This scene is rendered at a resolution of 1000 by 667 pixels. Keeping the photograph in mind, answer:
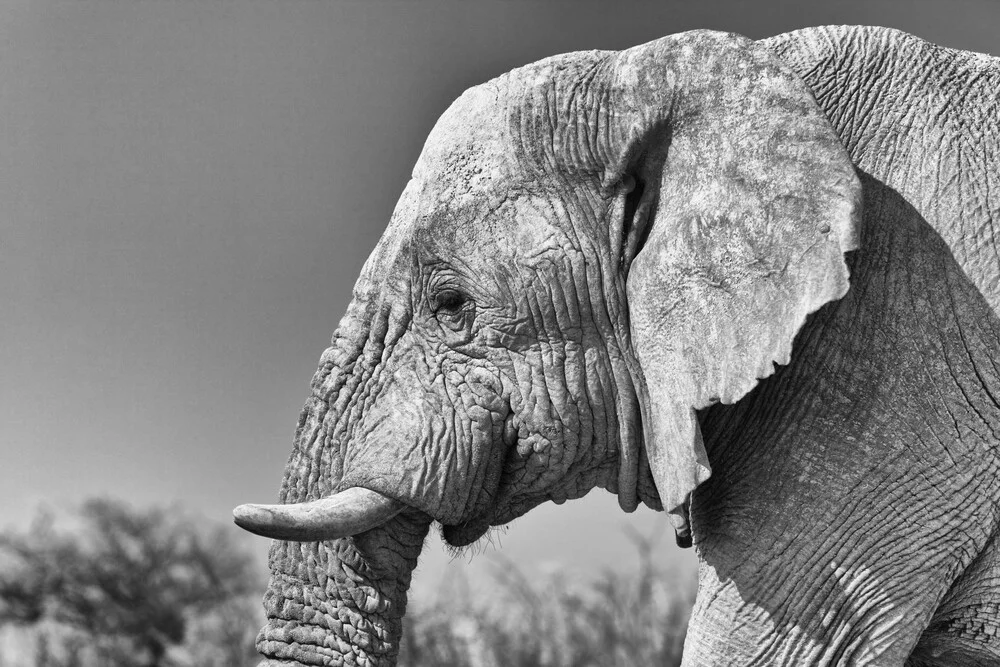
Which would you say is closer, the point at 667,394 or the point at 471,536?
the point at 667,394

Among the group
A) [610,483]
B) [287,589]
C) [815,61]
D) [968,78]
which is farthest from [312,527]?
[968,78]

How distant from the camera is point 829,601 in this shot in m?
2.90

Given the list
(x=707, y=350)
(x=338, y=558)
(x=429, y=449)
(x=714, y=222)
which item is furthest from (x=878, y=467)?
(x=338, y=558)

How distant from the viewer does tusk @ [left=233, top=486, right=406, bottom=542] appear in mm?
2961

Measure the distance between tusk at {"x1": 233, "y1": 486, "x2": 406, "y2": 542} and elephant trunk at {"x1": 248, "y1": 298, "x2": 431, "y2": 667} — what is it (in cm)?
8

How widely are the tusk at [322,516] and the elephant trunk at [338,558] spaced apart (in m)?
0.08

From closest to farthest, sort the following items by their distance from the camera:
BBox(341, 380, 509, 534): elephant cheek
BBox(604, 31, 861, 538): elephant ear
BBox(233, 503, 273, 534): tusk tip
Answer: BBox(604, 31, 861, 538): elephant ear < BBox(233, 503, 273, 534): tusk tip < BBox(341, 380, 509, 534): elephant cheek

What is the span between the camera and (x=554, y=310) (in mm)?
3109

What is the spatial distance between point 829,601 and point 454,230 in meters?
1.15

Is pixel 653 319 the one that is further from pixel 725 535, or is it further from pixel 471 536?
pixel 471 536

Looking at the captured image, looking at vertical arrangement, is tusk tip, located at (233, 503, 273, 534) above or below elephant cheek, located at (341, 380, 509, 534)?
below

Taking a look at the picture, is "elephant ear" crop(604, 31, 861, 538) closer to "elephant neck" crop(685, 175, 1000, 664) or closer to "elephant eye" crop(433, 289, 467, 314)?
"elephant neck" crop(685, 175, 1000, 664)

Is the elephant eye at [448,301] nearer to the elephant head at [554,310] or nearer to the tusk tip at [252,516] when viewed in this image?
the elephant head at [554,310]

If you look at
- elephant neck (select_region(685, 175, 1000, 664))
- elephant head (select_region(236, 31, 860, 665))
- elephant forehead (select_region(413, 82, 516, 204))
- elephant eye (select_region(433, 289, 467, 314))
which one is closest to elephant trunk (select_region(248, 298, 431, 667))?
elephant head (select_region(236, 31, 860, 665))
